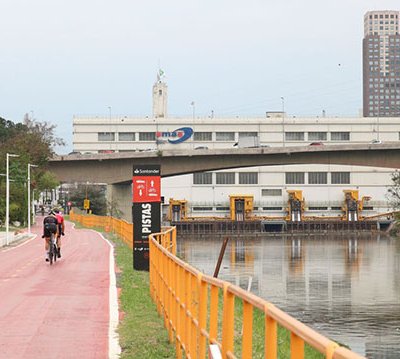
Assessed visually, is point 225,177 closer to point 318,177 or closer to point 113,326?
point 318,177

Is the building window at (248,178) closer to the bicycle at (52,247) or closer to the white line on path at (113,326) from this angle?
the bicycle at (52,247)

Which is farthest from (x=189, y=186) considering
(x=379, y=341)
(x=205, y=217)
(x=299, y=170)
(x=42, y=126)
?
(x=379, y=341)

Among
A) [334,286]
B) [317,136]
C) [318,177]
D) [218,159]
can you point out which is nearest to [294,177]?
[318,177]

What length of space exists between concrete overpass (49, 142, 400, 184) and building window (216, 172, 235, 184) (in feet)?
140

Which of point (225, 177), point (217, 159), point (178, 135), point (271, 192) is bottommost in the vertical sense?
point (271, 192)

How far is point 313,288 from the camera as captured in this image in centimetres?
3881

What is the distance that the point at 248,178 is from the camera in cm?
12569

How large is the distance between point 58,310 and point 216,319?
8796 millimetres

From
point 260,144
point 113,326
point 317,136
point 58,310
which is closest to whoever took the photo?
point 113,326

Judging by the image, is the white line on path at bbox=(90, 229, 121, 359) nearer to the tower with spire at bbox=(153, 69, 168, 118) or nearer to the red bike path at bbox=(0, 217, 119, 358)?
the red bike path at bbox=(0, 217, 119, 358)

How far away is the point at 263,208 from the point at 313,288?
8583cm

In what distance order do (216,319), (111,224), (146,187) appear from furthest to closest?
(111,224) → (146,187) → (216,319)

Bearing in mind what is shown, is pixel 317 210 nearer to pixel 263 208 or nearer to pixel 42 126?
pixel 263 208

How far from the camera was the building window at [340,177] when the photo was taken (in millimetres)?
125062
